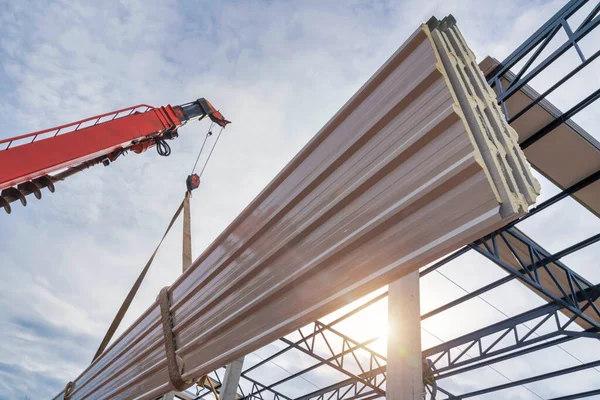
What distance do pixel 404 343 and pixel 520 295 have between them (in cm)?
784

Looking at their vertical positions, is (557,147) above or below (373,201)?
above

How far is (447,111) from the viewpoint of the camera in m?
1.84

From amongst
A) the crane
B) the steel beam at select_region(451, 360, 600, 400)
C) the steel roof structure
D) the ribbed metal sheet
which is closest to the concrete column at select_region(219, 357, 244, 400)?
the steel roof structure

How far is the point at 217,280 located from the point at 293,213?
112 centimetres

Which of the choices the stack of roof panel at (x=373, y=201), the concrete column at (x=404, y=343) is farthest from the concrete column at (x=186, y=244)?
the concrete column at (x=404, y=343)

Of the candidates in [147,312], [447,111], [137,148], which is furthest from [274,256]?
[137,148]

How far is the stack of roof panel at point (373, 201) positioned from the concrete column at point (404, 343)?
127 inches

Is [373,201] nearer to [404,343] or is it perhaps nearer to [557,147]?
[404,343]

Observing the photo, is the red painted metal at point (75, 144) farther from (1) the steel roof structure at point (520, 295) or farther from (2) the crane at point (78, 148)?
(1) the steel roof structure at point (520, 295)

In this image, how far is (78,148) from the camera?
26.3 ft

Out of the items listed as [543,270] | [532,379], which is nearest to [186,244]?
[543,270]

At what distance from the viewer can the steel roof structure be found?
7.89m

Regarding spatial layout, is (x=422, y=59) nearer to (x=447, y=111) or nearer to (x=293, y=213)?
(x=447, y=111)

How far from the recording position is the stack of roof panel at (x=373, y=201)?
181 cm
